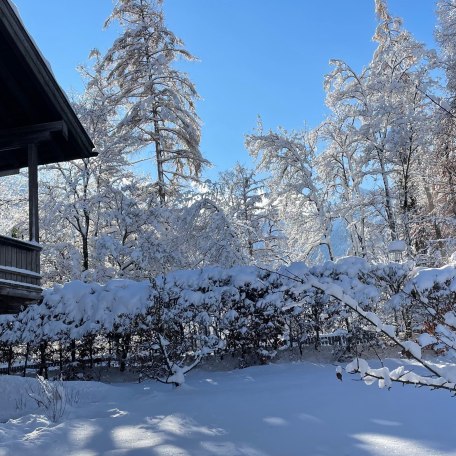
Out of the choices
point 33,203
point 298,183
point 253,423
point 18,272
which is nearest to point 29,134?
point 33,203

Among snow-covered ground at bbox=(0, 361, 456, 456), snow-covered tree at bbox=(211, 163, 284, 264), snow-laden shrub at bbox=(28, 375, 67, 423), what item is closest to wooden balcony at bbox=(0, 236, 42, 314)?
snow-laden shrub at bbox=(28, 375, 67, 423)

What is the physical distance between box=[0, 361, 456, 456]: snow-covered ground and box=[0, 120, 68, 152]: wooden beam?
436 cm

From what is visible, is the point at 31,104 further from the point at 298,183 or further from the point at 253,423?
the point at 298,183

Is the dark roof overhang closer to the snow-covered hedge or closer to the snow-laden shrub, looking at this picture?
the snow-covered hedge

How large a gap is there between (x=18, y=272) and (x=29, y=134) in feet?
8.17

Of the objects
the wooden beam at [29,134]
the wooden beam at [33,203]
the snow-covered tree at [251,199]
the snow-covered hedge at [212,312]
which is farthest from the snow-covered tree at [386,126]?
the wooden beam at [33,203]

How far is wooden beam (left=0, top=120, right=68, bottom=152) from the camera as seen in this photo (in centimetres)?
760

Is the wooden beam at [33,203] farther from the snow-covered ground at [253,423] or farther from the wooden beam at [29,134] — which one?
the snow-covered ground at [253,423]

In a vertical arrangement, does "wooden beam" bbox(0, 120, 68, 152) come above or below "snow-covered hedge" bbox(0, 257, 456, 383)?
above

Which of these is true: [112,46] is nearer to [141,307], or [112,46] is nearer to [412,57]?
[412,57]

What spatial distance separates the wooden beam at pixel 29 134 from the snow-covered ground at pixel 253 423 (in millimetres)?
4360

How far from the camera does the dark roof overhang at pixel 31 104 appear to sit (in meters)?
6.85

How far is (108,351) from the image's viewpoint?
10594 millimetres

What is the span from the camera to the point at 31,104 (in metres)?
7.68
